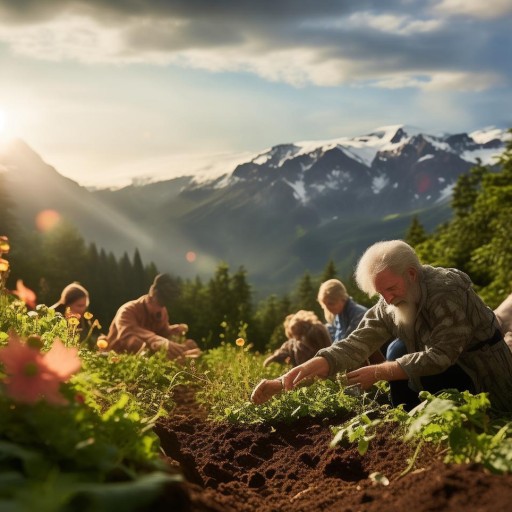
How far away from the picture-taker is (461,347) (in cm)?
448

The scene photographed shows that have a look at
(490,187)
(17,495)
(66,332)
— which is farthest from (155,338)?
(490,187)

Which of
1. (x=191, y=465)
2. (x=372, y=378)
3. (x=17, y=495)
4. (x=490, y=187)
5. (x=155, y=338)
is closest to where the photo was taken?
(x=17, y=495)

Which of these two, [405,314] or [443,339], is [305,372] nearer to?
[405,314]

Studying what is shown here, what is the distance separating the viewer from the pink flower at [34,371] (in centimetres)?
231

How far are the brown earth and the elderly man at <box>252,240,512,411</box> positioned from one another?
0.46 metres

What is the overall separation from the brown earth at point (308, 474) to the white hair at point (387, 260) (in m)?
1.05

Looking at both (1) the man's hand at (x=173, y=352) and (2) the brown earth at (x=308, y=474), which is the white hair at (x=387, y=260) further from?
(1) the man's hand at (x=173, y=352)

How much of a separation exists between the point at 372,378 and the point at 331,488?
3.61ft

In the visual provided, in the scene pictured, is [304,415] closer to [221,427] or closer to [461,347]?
[221,427]

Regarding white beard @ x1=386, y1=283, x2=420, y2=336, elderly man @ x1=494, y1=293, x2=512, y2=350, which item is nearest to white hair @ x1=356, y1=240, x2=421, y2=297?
white beard @ x1=386, y1=283, x2=420, y2=336

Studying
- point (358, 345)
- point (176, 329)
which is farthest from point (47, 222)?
point (358, 345)

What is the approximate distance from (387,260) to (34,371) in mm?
2737

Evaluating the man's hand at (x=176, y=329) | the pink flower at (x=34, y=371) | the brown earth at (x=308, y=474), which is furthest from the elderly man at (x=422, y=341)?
the man's hand at (x=176, y=329)

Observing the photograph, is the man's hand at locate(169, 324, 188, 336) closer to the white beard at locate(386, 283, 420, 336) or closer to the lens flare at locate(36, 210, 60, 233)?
the white beard at locate(386, 283, 420, 336)
